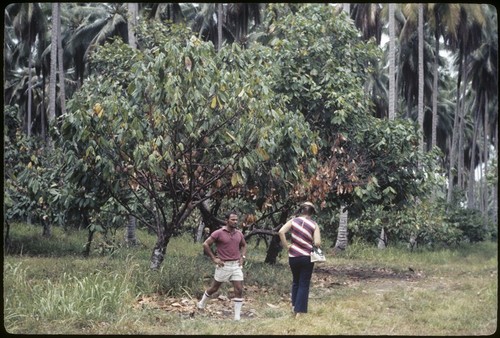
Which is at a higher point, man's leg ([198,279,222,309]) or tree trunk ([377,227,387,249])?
man's leg ([198,279,222,309])

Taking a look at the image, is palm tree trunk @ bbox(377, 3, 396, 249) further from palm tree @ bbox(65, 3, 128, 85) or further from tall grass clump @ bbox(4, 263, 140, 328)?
tall grass clump @ bbox(4, 263, 140, 328)

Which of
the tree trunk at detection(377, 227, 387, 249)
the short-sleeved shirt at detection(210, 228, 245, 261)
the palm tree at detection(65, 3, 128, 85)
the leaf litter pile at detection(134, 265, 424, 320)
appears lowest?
the tree trunk at detection(377, 227, 387, 249)

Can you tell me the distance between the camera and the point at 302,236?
306 inches

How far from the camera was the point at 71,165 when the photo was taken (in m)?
9.67

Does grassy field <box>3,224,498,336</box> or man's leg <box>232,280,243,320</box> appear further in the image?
man's leg <box>232,280,243,320</box>

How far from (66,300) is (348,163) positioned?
7.46m

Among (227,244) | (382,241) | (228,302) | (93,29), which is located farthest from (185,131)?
(93,29)

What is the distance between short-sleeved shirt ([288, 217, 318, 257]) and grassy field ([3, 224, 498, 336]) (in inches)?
34.2

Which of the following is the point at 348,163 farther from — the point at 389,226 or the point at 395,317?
the point at 389,226

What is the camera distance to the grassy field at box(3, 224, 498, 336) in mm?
7133

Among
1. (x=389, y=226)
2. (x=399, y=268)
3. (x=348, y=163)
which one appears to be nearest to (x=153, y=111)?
(x=348, y=163)

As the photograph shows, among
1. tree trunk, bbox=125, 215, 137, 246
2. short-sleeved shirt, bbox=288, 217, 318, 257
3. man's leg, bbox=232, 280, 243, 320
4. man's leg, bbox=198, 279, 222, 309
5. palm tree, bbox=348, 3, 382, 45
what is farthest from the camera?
palm tree, bbox=348, 3, 382, 45

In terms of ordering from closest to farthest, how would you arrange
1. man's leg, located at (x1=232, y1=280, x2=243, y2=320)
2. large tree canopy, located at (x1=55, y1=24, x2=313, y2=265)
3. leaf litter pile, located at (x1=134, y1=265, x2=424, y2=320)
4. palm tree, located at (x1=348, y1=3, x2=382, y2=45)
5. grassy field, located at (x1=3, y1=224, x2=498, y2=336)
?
grassy field, located at (x1=3, y1=224, x2=498, y2=336) → man's leg, located at (x1=232, y1=280, x2=243, y2=320) → leaf litter pile, located at (x1=134, y1=265, x2=424, y2=320) → large tree canopy, located at (x1=55, y1=24, x2=313, y2=265) → palm tree, located at (x1=348, y1=3, x2=382, y2=45)

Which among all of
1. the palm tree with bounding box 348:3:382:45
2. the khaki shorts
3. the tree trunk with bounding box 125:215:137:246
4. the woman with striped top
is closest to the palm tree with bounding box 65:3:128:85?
the tree trunk with bounding box 125:215:137:246
